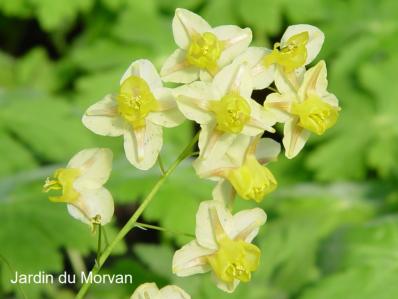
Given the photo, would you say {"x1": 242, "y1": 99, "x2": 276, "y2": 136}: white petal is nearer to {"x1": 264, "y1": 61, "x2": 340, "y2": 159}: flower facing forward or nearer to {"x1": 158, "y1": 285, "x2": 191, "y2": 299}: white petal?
{"x1": 264, "y1": 61, "x2": 340, "y2": 159}: flower facing forward

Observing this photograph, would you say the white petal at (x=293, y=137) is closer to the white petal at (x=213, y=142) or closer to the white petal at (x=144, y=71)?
the white petal at (x=213, y=142)

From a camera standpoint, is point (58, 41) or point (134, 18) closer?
point (134, 18)

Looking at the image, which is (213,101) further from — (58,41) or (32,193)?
(58,41)

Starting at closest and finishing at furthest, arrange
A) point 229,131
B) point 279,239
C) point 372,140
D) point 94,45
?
point 229,131, point 279,239, point 372,140, point 94,45

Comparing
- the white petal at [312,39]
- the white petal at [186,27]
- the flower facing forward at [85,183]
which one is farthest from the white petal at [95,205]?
the white petal at [312,39]

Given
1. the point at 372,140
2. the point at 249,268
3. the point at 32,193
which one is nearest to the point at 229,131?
the point at 249,268

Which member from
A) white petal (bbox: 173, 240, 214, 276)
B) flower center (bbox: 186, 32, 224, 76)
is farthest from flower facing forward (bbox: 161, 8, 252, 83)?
white petal (bbox: 173, 240, 214, 276)
